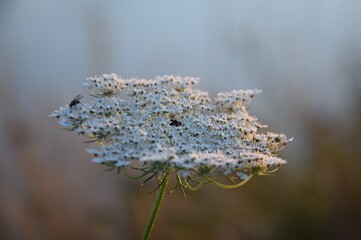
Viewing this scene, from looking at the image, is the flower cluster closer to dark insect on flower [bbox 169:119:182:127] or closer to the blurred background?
dark insect on flower [bbox 169:119:182:127]

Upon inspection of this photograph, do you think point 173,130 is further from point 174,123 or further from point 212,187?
point 212,187

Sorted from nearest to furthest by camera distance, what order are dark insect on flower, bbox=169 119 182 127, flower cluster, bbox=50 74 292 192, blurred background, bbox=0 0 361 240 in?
1. flower cluster, bbox=50 74 292 192
2. dark insect on flower, bbox=169 119 182 127
3. blurred background, bbox=0 0 361 240

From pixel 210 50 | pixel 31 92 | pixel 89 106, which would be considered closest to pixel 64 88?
pixel 31 92

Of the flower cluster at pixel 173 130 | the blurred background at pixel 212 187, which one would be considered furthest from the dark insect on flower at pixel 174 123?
the blurred background at pixel 212 187

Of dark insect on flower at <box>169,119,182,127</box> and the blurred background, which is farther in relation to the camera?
the blurred background

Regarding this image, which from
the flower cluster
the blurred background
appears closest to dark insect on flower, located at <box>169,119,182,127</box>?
the flower cluster

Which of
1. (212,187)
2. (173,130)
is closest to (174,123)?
(173,130)

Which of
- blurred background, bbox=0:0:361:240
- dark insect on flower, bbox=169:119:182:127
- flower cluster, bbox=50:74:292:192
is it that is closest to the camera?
flower cluster, bbox=50:74:292:192

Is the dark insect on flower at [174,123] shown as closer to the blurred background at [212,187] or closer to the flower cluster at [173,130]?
the flower cluster at [173,130]

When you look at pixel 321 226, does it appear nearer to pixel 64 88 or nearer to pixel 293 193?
pixel 293 193
